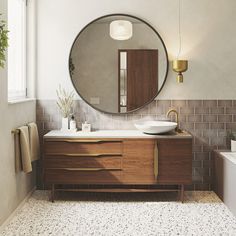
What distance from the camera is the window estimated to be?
181 inches

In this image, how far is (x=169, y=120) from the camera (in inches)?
205

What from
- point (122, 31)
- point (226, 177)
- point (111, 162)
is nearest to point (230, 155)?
point (226, 177)

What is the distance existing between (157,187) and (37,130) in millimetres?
1500

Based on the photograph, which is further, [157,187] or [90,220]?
[157,187]

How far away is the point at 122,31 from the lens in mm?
5086

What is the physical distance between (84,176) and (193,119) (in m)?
1.42

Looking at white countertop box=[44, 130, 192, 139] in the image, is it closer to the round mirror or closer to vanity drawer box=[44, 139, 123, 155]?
vanity drawer box=[44, 139, 123, 155]

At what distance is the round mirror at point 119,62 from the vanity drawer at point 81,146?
57cm

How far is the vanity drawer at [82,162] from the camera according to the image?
4.71 metres

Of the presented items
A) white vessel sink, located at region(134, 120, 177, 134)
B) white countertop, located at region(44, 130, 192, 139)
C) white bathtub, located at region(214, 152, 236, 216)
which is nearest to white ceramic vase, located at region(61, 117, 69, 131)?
white countertop, located at region(44, 130, 192, 139)

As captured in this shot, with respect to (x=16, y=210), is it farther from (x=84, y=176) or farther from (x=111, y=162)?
(x=111, y=162)

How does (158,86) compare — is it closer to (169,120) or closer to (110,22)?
(169,120)

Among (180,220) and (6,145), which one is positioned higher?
(6,145)

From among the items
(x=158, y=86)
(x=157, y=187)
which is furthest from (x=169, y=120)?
(x=157, y=187)
